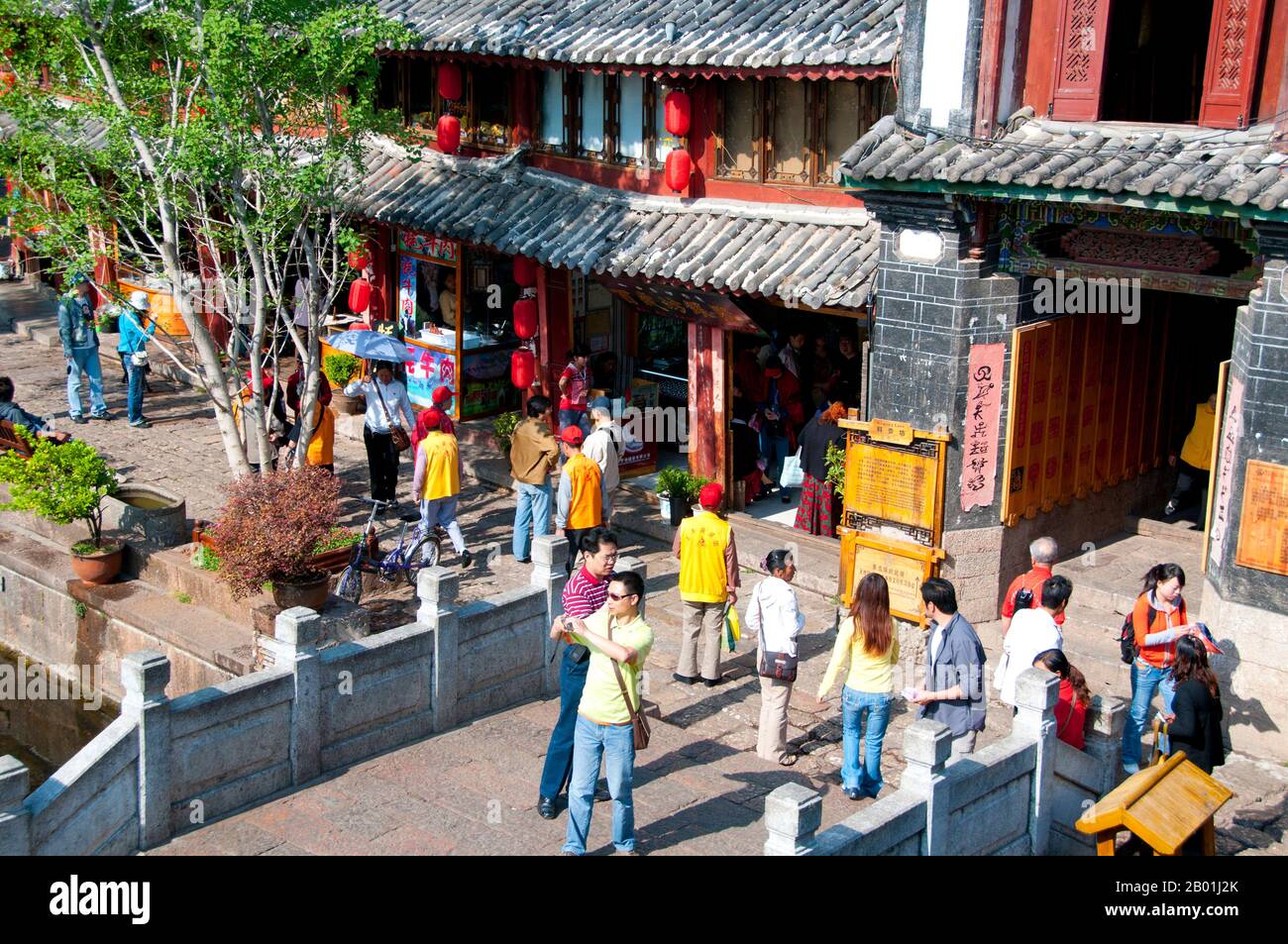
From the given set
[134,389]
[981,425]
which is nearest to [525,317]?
[134,389]

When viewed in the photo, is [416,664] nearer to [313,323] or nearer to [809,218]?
[313,323]

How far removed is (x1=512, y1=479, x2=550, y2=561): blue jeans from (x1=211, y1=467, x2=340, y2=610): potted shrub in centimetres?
220

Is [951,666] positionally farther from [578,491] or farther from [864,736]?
[578,491]

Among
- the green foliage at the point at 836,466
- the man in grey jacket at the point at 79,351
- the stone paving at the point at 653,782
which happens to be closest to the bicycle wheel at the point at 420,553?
the stone paving at the point at 653,782

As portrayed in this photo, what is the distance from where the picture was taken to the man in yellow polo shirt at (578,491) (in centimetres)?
1478

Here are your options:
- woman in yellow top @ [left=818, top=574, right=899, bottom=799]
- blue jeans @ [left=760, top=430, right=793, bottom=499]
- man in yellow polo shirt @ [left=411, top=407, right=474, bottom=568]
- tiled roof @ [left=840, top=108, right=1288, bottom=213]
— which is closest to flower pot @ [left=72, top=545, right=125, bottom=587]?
man in yellow polo shirt @ [left=411, top=407, right=474, bottom=568]

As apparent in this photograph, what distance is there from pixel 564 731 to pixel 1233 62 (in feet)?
24.4

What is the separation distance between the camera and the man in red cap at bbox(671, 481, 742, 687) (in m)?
12.7

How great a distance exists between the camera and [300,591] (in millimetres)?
14438

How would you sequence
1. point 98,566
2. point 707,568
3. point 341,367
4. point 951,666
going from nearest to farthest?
point 951,666 → point 707,568 → point 98,566 → point 341,367

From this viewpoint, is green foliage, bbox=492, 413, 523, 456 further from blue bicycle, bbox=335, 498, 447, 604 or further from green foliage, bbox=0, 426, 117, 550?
green foliage, bbox=0, 426, 117, 550

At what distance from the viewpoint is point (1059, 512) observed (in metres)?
14.9

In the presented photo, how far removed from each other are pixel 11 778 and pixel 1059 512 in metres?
9.94
